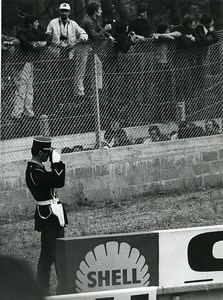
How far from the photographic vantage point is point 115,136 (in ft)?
52.5

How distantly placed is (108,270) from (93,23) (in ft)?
23.7

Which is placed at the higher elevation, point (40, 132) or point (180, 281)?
point (40, 132)

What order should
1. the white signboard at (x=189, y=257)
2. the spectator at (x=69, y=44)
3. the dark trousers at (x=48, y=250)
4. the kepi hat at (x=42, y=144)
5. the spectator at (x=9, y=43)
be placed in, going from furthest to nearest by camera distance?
the spectator at (x=69, y=44) < the spectator at (x=9, y=43) < the kepi hat at (x=42, y=144) < the dark trousers at (x=48, y=250) < the white signboard at (x=189, y=257)

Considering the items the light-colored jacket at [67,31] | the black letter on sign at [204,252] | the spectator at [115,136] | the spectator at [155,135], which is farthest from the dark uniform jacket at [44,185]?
the spectator at [155,135]

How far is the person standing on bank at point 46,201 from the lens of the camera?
37.3ft

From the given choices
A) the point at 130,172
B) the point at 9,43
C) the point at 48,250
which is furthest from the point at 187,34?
the point at 48,250

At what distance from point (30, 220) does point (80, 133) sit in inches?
69.0

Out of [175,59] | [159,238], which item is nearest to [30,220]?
[175,59]

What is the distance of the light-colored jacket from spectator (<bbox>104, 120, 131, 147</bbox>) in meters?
1.53

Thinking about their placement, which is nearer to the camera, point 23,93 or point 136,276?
point 136,276

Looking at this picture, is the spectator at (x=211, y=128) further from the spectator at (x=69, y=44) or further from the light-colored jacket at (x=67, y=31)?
the light-colored jacket at (x=67, y=31)

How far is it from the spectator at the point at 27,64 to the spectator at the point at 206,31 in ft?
11.3

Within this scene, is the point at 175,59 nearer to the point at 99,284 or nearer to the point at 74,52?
the point at 74,52

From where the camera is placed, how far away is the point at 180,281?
9.90 meters
